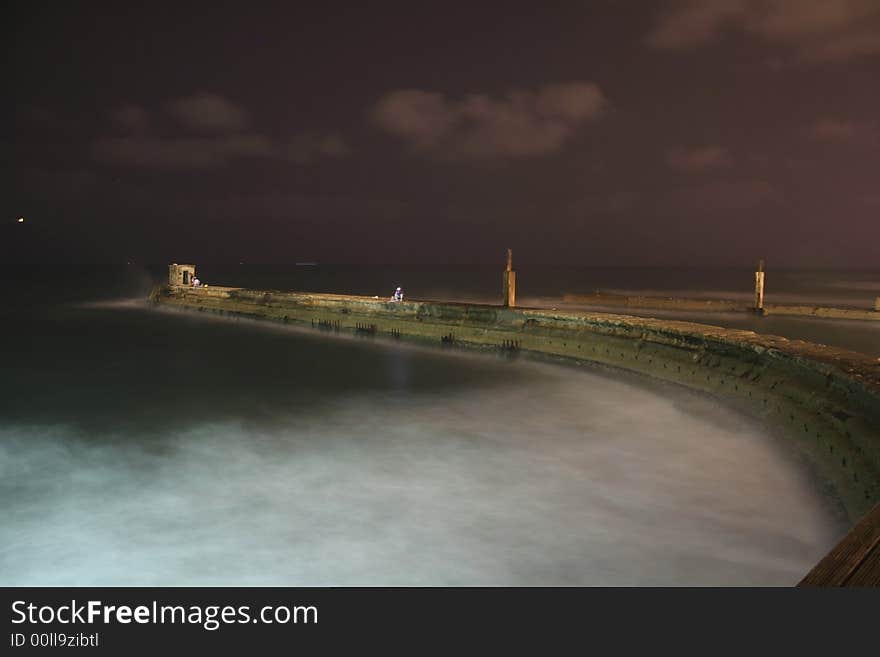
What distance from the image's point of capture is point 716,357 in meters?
12.7

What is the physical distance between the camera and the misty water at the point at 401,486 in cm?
548

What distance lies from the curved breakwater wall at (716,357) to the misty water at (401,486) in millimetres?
427

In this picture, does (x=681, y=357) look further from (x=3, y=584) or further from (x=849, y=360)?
(x=3, y=584)

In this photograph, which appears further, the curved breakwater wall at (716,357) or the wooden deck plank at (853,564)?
the curved breakwater wall at (716,357)

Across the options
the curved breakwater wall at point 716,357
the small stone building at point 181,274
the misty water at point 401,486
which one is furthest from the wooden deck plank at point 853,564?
the small stone building at point 181,274

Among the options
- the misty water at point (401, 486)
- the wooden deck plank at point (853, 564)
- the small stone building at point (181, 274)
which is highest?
the small stone building at point (181, 274)

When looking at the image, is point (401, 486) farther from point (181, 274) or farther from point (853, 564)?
point (181, 274)

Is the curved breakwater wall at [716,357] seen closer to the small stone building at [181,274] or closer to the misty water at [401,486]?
the misty water at [401,486]

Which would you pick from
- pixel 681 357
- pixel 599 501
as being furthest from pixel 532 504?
pixel 681 357

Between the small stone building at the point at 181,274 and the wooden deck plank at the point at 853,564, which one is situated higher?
the small stone building at the point at 181,274

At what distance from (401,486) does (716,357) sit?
808 centimetres

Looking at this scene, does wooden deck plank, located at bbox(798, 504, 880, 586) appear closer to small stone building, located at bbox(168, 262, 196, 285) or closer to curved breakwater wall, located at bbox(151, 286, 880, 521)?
curved breakwater wall, located at bbox(151, 286, 880, 521)

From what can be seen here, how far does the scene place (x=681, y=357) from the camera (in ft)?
44.7
